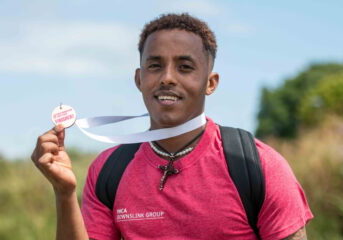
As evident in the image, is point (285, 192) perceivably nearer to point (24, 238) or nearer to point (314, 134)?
point (24, 238)

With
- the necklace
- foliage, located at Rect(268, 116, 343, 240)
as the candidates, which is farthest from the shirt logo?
foliage, located at Rect(268, 116, 343, 240)

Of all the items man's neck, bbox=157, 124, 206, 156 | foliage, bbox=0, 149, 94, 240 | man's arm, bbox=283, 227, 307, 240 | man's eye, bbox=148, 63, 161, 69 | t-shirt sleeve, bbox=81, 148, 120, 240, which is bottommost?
foliage, bbox=0, 149, 94, 240

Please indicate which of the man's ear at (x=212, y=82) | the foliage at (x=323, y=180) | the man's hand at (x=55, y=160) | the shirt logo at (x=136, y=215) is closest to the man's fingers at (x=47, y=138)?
the man's hand at (x=55, y=160)

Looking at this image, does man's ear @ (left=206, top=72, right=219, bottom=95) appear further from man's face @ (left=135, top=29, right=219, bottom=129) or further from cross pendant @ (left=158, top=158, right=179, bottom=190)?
cross pendant @ (left=158, top=158, right=179, bottom=190)

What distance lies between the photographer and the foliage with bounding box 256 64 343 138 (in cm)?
4397

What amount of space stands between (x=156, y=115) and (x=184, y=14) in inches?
22.9

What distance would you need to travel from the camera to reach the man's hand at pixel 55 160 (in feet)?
9.16

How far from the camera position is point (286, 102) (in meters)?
46.5

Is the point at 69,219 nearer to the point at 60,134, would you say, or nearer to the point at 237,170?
the point at 60,134

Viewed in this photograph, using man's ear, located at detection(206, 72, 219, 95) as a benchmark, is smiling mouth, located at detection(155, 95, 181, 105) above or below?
below

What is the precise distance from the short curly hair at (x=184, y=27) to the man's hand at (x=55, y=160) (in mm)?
740

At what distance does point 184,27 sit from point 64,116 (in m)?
0.74

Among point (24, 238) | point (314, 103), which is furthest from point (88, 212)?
point (314, 103)

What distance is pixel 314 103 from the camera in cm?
3397
